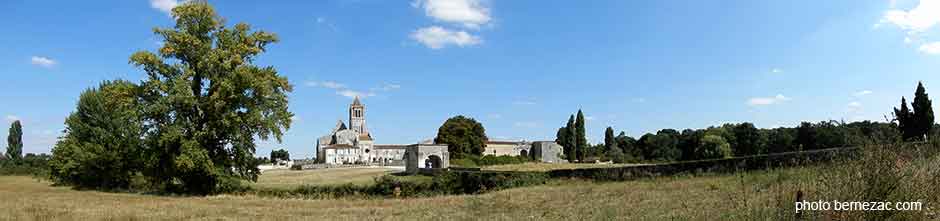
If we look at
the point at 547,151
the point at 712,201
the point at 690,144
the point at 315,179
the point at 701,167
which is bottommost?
the point at 315,179

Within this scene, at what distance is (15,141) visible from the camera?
89250 millimetres

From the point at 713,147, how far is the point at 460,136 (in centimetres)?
3830

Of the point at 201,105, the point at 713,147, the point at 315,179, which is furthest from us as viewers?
the point at 713,147

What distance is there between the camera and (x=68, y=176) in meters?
33.8

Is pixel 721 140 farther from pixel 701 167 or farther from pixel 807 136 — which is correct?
pixel 701 167

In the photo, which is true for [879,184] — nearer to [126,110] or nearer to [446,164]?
[126,110]

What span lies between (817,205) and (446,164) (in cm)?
6139

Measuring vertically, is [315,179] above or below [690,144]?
below

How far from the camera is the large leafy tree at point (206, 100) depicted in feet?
→ 75.9

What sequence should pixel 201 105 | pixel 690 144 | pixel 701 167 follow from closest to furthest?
pixel 701 167 < pixel 201 105 < pixel 690 144

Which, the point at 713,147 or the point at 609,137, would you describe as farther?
the point at 609,137

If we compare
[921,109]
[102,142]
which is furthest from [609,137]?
[102,142]

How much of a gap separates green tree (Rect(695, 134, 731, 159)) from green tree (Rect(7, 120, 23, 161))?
101m

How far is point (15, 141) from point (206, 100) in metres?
86.4
